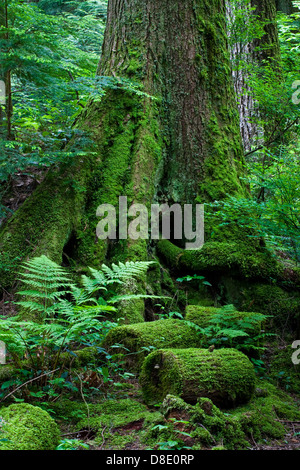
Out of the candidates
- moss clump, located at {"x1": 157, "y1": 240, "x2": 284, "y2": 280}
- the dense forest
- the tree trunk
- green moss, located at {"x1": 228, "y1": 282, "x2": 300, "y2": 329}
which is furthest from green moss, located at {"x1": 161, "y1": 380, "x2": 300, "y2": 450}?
the tree trunk

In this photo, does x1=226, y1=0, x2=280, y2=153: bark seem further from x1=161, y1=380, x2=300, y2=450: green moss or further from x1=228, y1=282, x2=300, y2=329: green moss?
x1=161, y1=380, x2=300, y2=450: green moss

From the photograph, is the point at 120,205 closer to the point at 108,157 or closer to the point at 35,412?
the point at 108,157

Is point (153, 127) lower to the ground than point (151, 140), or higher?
higher

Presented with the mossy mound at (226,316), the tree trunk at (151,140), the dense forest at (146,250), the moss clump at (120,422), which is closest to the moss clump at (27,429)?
the dense forest at (146,250)

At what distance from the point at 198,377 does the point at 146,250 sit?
2252 mm

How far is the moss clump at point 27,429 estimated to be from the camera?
232 cm

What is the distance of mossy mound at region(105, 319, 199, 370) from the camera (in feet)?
12.3

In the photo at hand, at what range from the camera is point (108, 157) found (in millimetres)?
5430

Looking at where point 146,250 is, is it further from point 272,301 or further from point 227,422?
point 227,422

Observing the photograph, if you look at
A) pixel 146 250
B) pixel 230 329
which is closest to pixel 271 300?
pixel 230 329

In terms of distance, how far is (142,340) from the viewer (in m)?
3.78

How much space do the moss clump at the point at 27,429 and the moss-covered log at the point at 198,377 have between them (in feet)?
2.91
